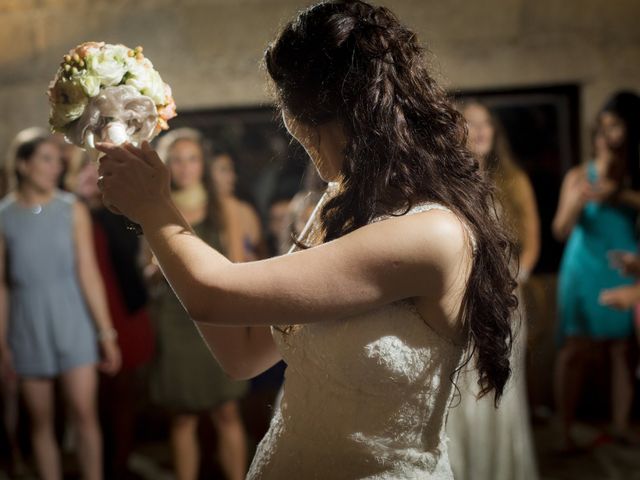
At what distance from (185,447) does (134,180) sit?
304 centimetres

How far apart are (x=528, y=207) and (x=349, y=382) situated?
3.19 m

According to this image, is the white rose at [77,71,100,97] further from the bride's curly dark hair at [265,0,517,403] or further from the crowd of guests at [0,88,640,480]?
the crowd of guests at [0,88,640,480]

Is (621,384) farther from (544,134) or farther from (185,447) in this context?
(185,447)

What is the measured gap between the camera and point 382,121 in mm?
1482

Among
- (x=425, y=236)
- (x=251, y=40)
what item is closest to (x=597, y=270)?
(x=251, y=40)

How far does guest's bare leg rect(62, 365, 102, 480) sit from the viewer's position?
14.1 ft

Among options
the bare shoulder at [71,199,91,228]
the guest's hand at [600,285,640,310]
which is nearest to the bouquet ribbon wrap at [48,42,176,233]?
the bare shoulder at [71,199,91,228]

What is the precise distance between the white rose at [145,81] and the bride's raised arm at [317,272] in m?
0.42

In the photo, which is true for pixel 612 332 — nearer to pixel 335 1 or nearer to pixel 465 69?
pixel 465 69

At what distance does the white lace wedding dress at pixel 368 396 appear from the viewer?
1.49 meters

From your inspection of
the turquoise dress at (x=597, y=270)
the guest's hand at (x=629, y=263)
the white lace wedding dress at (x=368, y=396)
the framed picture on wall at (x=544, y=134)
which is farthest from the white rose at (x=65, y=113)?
the framed picture on wall at (x=544, y=134)

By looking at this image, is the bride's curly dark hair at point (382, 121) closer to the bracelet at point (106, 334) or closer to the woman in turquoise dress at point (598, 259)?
the bracelet at point (106, 334)

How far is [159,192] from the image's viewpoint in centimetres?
148

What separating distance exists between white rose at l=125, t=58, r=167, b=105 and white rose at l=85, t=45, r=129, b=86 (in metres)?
0.02
